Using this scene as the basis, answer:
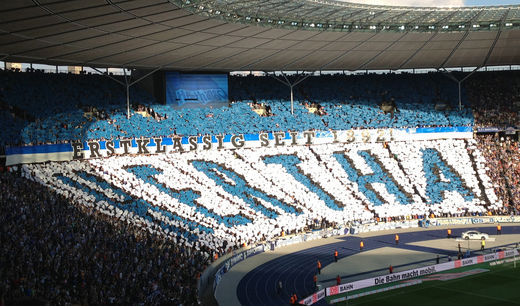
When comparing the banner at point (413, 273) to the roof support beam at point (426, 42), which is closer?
the banner at point (413, 273)

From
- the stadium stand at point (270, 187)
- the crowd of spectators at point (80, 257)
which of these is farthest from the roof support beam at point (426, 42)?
the crowd of spectators at point (80, 257)

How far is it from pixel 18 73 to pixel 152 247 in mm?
23748

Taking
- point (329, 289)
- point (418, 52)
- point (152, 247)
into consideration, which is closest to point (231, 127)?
point (418, 52)

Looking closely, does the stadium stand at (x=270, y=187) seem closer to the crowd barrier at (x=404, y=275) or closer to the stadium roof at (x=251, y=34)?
the stadium roof at (x=251, y=34)

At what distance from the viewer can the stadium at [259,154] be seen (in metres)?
29.6

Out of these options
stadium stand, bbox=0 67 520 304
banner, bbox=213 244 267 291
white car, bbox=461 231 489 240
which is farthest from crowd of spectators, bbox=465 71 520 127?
banner, bbox=213 244 267 291

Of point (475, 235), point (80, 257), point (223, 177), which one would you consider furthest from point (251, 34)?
point (80, 257)

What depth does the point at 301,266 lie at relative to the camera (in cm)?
3659

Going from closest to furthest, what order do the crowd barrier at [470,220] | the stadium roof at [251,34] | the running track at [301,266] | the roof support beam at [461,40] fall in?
the running track at [301,266] < the stadium roof at [251,34] < the roof support beam at [461,40] < the crowd barrier at [470,220]

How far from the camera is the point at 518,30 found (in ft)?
153

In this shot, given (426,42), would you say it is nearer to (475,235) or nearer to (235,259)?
(475,235)

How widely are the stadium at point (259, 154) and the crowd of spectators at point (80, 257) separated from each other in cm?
13

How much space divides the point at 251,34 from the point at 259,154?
13.1 m

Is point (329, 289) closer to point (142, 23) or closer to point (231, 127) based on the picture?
point (142, 23)
